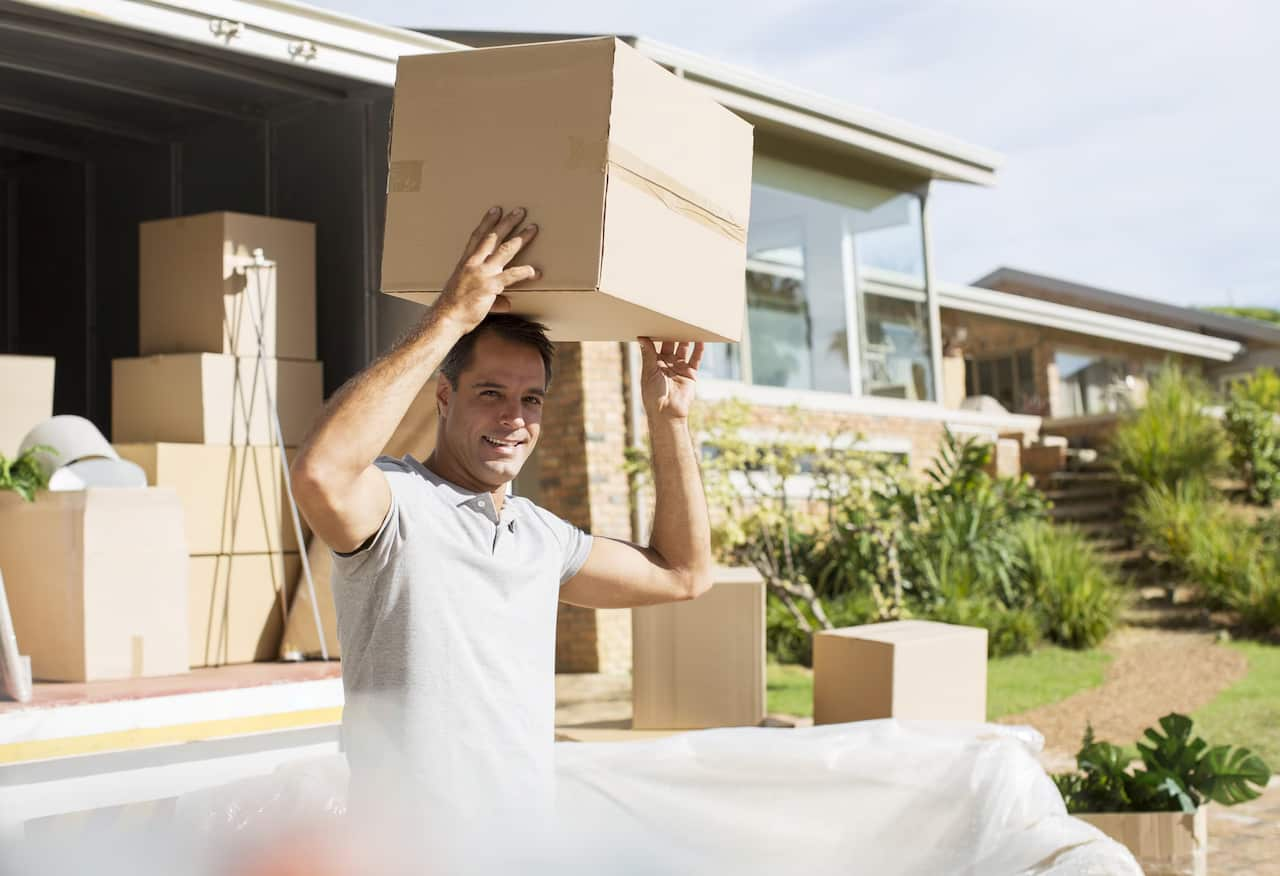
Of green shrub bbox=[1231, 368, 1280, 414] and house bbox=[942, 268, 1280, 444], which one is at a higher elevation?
house bbox=[942, 268, 1280, 444]

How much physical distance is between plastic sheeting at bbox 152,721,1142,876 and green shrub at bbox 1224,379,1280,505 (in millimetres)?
11844

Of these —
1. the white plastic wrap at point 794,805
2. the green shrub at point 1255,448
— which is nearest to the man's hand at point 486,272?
the white plastic wrap at point 794,805

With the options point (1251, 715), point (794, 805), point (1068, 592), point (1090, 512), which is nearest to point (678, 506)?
point (794, 805)

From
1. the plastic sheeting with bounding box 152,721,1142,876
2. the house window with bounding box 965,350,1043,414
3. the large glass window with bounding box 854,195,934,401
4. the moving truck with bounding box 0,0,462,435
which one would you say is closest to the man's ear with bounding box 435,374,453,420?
the plastic sheeting with bounding box 152,721,1142,876

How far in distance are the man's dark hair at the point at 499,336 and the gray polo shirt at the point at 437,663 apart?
24 cm

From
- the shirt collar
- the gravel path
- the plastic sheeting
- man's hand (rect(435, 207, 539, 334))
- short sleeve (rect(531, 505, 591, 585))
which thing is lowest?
the gravel path

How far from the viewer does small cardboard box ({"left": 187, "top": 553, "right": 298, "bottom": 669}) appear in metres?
5.07

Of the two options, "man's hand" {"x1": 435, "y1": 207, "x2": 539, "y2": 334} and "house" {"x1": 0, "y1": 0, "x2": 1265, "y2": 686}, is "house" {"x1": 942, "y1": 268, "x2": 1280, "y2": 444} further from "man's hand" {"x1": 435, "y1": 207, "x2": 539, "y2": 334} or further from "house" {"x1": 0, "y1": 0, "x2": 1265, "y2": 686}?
"man's hand" {"x1": 435, "y1": 207, "x2": 539, "y2": 334}

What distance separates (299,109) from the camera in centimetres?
597

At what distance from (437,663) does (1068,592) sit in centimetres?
993

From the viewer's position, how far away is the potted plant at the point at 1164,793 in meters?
4.50

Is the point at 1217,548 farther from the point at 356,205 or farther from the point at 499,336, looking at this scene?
the point at 499,336

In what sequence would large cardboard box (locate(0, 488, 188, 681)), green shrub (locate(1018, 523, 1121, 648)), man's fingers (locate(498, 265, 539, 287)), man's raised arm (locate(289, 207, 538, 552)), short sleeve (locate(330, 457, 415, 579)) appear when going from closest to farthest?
man's raised arm (locate(289, 207, 538, 552))
short sleeve (locate(330, 457, 415, 579))
man's fingers (locate(498, 265, 539, 287))
large cardboard box (locate(0, 488, 188, 681))
green shrub (locate(1018, 523, 1121, 648))

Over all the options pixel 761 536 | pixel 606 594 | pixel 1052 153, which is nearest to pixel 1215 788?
pixel 606 594
